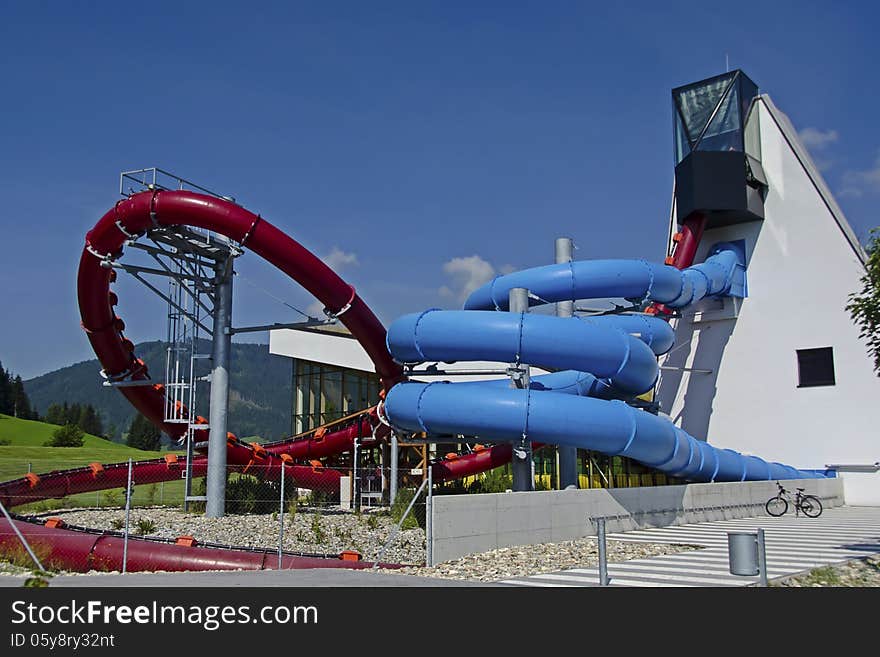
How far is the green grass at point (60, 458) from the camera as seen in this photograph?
24641mm

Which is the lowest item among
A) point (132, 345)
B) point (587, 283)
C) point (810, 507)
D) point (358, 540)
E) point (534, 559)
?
point (534, 559)

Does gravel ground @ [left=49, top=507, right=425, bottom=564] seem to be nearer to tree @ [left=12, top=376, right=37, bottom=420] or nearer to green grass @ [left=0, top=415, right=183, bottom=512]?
green grass @ [left=0, top=415, right=183, bottom=512]

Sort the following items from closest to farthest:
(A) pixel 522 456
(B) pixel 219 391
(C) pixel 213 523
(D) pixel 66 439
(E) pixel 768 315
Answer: (A) pixel 522 456, (C) pixel 213 523, (B) pixel 219 391, (E) pixel 768 315, (D) pixel 66 439

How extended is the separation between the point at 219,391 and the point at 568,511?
9.40 metres

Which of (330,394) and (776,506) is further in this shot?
(330,394)

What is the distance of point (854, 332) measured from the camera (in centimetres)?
3030

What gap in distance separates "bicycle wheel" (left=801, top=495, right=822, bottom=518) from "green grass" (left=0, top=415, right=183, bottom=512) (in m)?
18.1

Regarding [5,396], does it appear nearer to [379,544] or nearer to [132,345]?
[132,345]

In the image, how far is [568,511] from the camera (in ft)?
55.0

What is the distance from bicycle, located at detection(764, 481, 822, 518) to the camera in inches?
942

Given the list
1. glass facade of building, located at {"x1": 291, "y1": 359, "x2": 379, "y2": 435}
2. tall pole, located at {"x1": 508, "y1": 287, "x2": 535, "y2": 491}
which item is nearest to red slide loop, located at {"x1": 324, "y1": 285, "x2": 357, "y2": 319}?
tall pole, located at {"x1": 508, "y1": 287, "x2": 535, "y2": 491}

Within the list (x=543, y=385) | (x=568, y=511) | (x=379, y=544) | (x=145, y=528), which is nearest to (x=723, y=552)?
(x=568, y=511)

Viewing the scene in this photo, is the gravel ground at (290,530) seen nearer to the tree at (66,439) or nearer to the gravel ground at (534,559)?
the gravel ground at (534,559)
